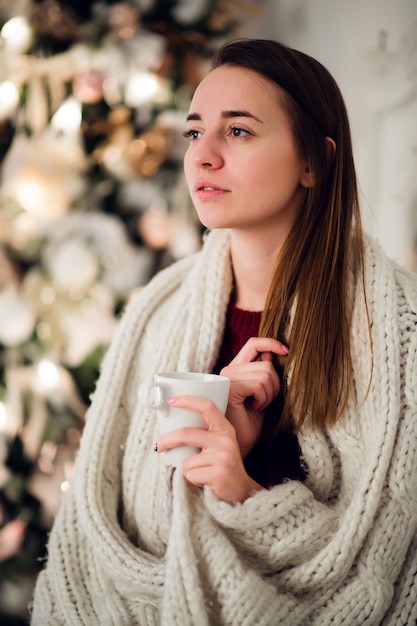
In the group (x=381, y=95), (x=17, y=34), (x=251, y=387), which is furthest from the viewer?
(x=381, y=95)

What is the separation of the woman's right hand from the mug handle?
0.50 feet

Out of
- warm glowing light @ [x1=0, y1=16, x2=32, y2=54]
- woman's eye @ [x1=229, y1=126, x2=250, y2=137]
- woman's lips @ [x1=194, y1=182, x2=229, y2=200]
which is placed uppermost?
warm glowing light @ [x1=0, y1=16, x2=32, y2=54]

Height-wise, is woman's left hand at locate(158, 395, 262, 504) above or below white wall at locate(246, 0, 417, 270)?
below

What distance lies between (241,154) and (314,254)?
0.68 ft

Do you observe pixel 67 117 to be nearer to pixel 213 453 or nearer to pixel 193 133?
pixel 193 133

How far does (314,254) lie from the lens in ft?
3.37

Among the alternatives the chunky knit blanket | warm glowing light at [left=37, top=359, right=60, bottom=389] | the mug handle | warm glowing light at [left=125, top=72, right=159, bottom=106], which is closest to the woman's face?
the chunky knit blanket

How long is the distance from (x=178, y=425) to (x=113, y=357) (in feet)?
1.05

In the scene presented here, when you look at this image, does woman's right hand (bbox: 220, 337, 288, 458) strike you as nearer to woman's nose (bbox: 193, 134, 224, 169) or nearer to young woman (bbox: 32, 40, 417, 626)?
young woman (bbox: 32, 40, 417, 626)

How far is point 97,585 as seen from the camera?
101cm

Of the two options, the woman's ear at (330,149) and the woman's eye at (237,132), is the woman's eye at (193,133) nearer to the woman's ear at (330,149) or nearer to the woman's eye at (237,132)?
the woman's eye at (237,132)

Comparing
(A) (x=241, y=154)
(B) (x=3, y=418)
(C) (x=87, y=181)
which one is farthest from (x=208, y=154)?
(B) (x=3, y=418)

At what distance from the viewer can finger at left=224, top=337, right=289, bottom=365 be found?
3.21ft

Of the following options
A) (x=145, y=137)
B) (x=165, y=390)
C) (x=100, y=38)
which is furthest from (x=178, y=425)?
(x=100, y=38)
